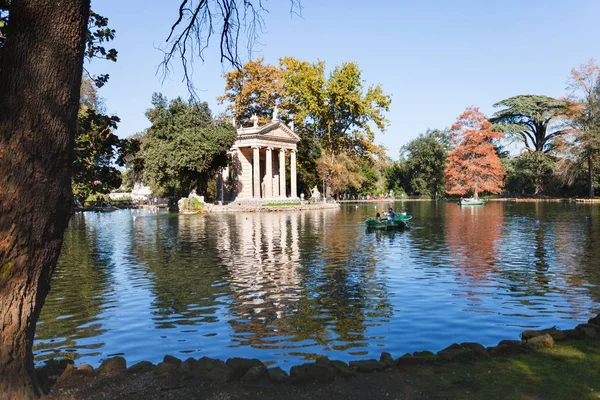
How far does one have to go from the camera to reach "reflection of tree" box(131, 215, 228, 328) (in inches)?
462

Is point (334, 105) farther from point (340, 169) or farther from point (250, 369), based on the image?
point (250, 369)

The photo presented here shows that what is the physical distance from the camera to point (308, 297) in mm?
12953

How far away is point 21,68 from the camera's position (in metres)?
5.56

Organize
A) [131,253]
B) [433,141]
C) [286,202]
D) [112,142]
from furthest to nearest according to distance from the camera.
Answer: [433,141] → [286,202] → [131,253] → [112,142]

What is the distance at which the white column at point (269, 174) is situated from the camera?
2683 inches

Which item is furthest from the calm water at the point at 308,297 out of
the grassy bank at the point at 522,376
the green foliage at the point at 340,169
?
the green foliage at the point at 340,169

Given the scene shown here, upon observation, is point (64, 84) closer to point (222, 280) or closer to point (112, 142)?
point (112, 142)

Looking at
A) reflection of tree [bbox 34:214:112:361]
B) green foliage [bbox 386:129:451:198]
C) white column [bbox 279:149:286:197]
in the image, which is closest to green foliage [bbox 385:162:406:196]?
green foliage [bbox 386:129:451:198]

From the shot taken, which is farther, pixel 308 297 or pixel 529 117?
pixel 529 117

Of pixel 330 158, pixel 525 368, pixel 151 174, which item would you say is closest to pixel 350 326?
pixel 525 368

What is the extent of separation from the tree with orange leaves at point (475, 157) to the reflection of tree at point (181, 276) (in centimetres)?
5849

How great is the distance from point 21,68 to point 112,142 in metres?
7.82

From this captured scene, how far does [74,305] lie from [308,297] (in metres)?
5.55

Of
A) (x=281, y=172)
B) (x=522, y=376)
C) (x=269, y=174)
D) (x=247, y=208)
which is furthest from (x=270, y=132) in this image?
(x=522, y=376)
